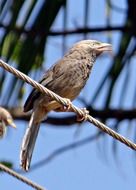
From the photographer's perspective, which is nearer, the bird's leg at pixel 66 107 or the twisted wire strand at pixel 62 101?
the twisted wire strand at pixel 62 101

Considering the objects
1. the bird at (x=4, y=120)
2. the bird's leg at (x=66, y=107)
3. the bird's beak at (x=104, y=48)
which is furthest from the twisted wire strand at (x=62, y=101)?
the bird's beak at (x=104, y=48)

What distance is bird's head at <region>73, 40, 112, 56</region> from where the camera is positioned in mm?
7086

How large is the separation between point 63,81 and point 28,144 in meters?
0.46

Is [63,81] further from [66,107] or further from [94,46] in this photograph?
[66,107]

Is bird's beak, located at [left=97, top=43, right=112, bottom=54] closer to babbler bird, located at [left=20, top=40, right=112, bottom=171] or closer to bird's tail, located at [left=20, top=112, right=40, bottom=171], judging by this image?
babbler bird, located at [left=20, top=40, right=112, bottom=171]

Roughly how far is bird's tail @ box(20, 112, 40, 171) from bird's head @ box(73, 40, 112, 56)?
55 centimetres

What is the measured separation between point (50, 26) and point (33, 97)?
916 millimetres

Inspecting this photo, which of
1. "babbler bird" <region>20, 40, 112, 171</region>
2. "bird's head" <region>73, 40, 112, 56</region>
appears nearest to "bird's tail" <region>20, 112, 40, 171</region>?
"babbler bird" <region>20, 40, 112, 171</region>

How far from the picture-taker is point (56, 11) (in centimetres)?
765

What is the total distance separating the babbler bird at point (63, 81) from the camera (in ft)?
22.6

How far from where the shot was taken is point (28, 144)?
6.73 m

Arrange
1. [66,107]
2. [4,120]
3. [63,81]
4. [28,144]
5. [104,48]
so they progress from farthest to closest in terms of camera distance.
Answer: [104,48]
[63,81]
[28,144]
[66,107]
[4,120]

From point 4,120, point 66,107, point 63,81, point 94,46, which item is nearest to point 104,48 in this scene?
point 94,46

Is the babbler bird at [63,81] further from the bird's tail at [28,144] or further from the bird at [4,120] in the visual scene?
the bird at [4,120]
